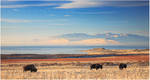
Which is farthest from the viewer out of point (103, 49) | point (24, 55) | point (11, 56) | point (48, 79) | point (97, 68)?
point (103, 49)

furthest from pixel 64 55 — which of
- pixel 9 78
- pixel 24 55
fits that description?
pixel 9 78

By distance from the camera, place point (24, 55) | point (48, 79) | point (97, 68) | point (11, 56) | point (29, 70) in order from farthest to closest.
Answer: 1. point (24, 55)
2. point (11, 56)
3. point (97, 68)
4. point (29, 70)
5. point (48, 79)

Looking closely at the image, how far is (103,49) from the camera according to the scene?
12362cm

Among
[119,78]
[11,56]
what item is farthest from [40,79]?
[11,56]

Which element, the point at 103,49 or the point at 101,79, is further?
the point at 103,49

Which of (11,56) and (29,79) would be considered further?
(11,56)

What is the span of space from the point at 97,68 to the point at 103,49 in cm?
9231

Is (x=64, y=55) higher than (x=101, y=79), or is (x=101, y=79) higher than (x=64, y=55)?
(x=64, y=55)

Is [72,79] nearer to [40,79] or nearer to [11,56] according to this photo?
[40,79]

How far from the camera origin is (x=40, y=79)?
828 inches

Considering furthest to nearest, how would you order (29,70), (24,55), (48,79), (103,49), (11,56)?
1. (103,49)
2. (24,55)
3. (11,56)
4. (29,70)
5. (48,79)

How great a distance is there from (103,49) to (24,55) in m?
53.9

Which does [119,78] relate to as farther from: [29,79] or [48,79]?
[29,79]

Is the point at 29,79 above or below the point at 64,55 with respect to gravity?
below
